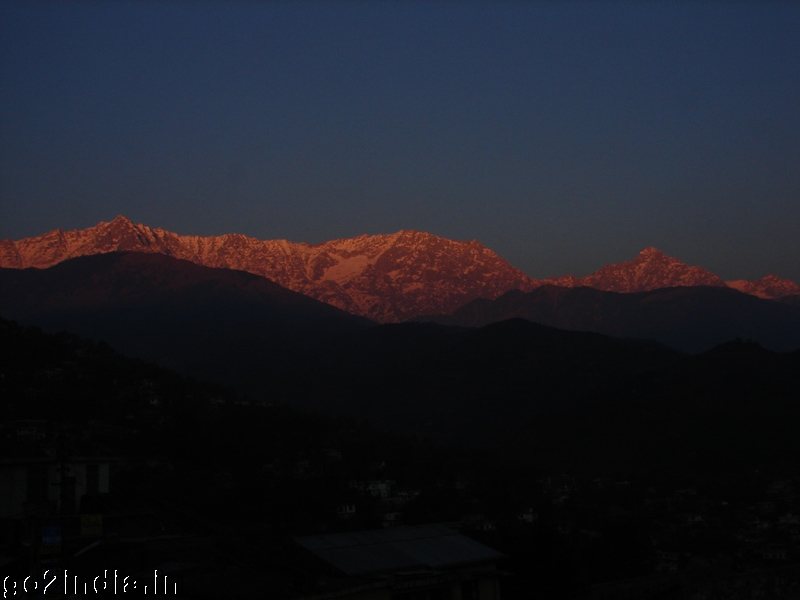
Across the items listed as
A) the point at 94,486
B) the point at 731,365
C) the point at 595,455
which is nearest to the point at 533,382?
the point at 731,365

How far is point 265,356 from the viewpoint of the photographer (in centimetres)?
11138

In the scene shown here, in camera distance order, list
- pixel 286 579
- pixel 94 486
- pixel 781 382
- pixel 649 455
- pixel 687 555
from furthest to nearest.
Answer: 1. pixel 781 382
2. pixel 649 455
3. pixel 687 555
4. pixel 94 486
5. pixel 286 579

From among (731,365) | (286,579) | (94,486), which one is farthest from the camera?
(731,365)

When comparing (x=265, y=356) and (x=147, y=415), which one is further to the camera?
(x=265, y=356)

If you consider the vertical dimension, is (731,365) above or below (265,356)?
below

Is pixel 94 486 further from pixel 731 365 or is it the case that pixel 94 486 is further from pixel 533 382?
pixel 533 382

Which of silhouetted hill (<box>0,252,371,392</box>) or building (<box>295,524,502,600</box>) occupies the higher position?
silhouetted hill (<box>0,252,371,392</box>)

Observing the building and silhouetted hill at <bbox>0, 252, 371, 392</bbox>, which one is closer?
the building

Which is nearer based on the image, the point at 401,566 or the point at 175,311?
the point at 401,566

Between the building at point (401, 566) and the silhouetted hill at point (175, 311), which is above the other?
the silhouetted hill at point (175, 311)

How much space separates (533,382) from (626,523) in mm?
53055

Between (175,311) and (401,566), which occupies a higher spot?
(175,311)

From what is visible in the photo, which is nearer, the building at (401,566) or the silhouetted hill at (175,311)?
the building at (401,566)

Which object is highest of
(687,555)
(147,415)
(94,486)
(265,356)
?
(265,356)
